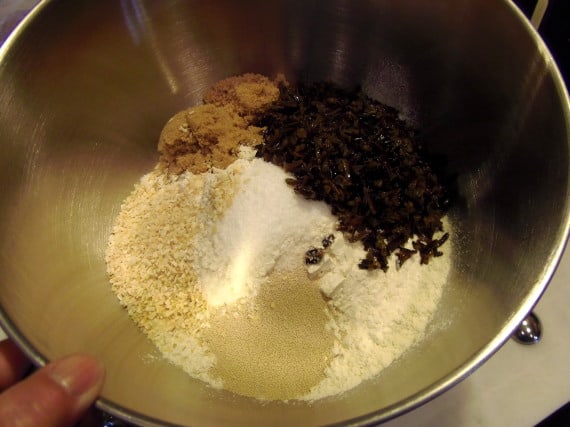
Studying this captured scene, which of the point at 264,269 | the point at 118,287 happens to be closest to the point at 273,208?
the point at 264,269

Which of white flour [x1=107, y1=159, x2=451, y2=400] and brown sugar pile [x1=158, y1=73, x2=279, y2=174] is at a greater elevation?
brown sugar pile [x1=158, y1=73, x2=279, y2=174]

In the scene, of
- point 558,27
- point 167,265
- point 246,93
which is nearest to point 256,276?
point 167,265

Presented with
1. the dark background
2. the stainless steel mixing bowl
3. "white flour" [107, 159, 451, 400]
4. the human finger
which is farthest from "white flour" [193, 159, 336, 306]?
the dark background

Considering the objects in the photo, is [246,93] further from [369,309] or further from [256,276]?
[369,309]

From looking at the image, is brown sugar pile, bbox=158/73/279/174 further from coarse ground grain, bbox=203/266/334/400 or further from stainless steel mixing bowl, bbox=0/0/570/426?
coarse ground grain, bbox=203/266/334/400

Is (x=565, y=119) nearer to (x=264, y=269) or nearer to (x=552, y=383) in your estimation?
(x=552, y=383)
